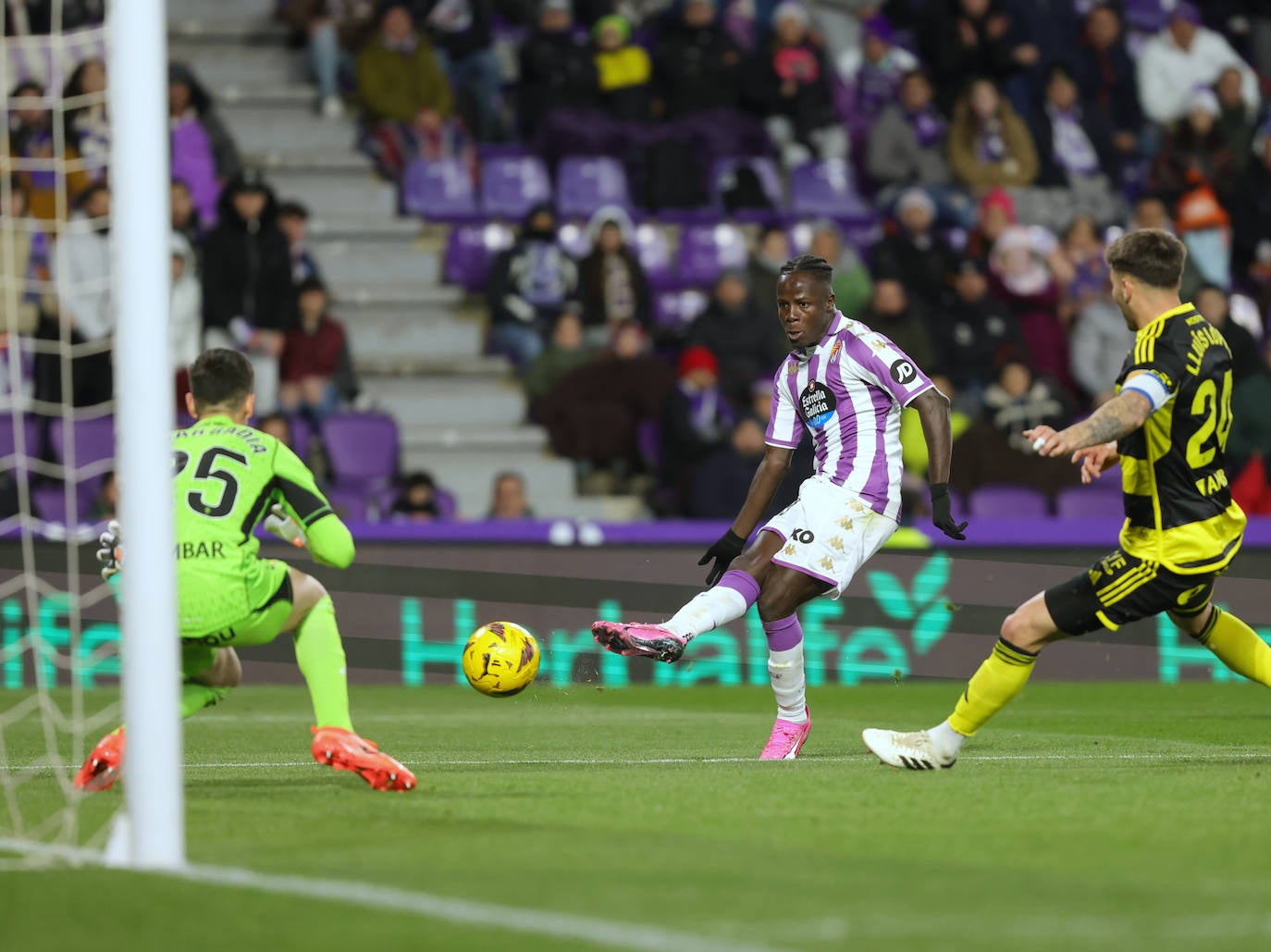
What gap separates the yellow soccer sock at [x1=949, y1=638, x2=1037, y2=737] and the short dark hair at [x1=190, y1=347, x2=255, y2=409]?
2.69 meters

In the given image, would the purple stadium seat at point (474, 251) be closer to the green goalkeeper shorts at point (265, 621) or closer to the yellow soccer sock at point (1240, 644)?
the yellow soccer sock at point (1240, 644)

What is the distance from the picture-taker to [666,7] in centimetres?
1975

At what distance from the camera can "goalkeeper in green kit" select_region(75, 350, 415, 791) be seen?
670 centimetres

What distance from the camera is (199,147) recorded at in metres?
16.6

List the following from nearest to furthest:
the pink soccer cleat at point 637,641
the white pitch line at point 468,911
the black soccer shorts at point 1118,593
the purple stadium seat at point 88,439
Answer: the white pitch line at point 468,911 → the black soccer shorts at point 1118,593 → the pink soccer cleat at point 637,641 → the purple stadium seat at point 88,439

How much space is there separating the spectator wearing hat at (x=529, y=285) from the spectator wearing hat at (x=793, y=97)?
3.23 metres

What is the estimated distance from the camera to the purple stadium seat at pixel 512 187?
58.5 ft

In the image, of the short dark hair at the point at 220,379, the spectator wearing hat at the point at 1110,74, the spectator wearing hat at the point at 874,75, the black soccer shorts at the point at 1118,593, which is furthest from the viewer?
the spectator wearing hat at the point at 1110,74

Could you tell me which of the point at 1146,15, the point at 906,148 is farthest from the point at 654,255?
the point at 1146,15

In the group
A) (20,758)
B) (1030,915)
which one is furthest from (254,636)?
(1030,915)

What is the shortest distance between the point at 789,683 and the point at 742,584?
0.46 metres

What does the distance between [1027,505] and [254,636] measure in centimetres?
937

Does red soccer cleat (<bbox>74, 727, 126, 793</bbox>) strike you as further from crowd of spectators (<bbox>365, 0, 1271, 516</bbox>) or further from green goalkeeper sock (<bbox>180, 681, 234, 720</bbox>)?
crowd of spectators (<bbox>365, 0, 1271, 516</bbox>)

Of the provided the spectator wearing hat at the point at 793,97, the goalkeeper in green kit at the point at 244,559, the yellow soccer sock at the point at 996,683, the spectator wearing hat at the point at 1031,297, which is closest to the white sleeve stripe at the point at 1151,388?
the yellow soccer sock at the point at 996,683
